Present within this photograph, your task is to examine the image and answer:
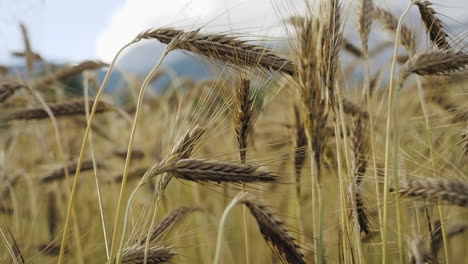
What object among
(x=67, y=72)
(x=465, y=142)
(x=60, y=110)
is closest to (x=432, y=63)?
(x=465, y=142)

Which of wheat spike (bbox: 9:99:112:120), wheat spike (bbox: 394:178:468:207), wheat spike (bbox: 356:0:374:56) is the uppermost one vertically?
wheat spike (bbox: 356:0:374:56)

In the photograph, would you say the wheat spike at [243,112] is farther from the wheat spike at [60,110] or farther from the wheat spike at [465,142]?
the wheat spike at [60,110]

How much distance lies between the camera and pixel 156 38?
132 cm

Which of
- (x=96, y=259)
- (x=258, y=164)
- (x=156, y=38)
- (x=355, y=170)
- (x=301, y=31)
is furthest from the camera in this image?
(x=96, y=259)

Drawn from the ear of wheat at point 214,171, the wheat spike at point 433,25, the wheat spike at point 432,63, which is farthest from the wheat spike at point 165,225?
the wheat spike at point 433,25

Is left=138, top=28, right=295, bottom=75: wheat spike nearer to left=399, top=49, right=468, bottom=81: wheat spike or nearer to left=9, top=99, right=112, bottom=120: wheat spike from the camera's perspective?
left=399, top=49, right=468, bottom=81: wheat spike

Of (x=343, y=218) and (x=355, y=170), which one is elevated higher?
(x=355, y=170)

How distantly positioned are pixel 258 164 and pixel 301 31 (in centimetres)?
36

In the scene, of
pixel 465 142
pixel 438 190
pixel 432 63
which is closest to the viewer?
pixel 438 190

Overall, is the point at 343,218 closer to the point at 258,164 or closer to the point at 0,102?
the point at 258,164

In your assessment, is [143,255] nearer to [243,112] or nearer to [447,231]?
[243,112]

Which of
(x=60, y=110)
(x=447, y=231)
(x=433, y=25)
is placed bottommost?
(x=447, y=231)

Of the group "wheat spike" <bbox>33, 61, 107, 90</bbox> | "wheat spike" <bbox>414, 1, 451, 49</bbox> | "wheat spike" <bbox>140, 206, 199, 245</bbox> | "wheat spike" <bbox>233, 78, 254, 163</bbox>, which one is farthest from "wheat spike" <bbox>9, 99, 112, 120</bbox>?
"wheat spike" <bbox>414, 1, 451, 49</bbox>

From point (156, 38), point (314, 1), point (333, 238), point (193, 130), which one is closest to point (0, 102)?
point (156, 38)
